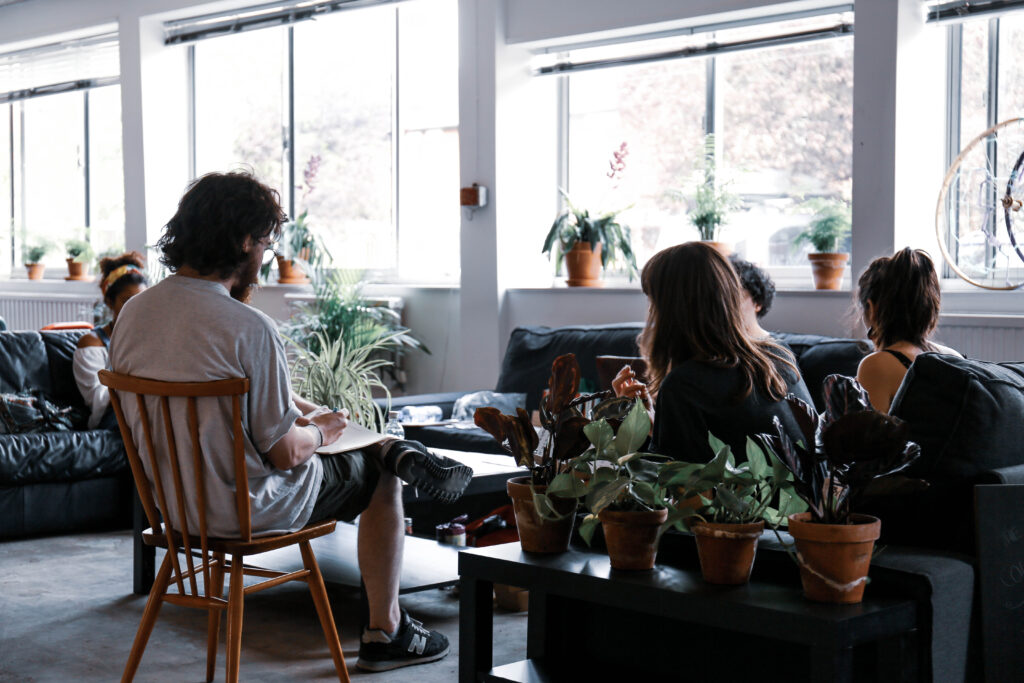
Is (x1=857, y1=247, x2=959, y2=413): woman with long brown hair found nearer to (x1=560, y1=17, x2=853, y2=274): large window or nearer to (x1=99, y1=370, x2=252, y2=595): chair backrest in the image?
(x1=99, y1=370, x2=252, y2=595): chair backrest

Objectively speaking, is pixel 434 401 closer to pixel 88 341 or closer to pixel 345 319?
pixel 345 319

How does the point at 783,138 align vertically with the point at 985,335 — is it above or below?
above

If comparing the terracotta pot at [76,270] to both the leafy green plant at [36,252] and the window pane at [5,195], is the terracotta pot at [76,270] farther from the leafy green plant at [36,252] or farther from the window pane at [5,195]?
the window pane at [5,195]

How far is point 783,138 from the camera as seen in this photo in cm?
504

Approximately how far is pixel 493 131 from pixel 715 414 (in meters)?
3.60

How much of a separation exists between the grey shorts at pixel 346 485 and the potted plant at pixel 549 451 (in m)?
1.03

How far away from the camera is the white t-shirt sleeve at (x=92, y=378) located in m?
4.62

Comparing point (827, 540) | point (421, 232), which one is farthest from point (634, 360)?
point (421, 232)

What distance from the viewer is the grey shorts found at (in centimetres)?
261

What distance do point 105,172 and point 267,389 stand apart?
6606 mm

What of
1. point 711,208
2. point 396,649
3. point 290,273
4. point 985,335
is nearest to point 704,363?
point 396,649

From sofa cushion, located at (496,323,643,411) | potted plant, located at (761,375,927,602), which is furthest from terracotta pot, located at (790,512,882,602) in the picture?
sofa cushion, located at (496,323,643,411)

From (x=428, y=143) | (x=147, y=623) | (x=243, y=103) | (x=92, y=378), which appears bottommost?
(x=147, y=623)

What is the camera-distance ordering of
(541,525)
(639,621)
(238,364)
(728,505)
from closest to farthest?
1. (728,505)
2. (541,525)
3. (639,621)
4. (238,364)
